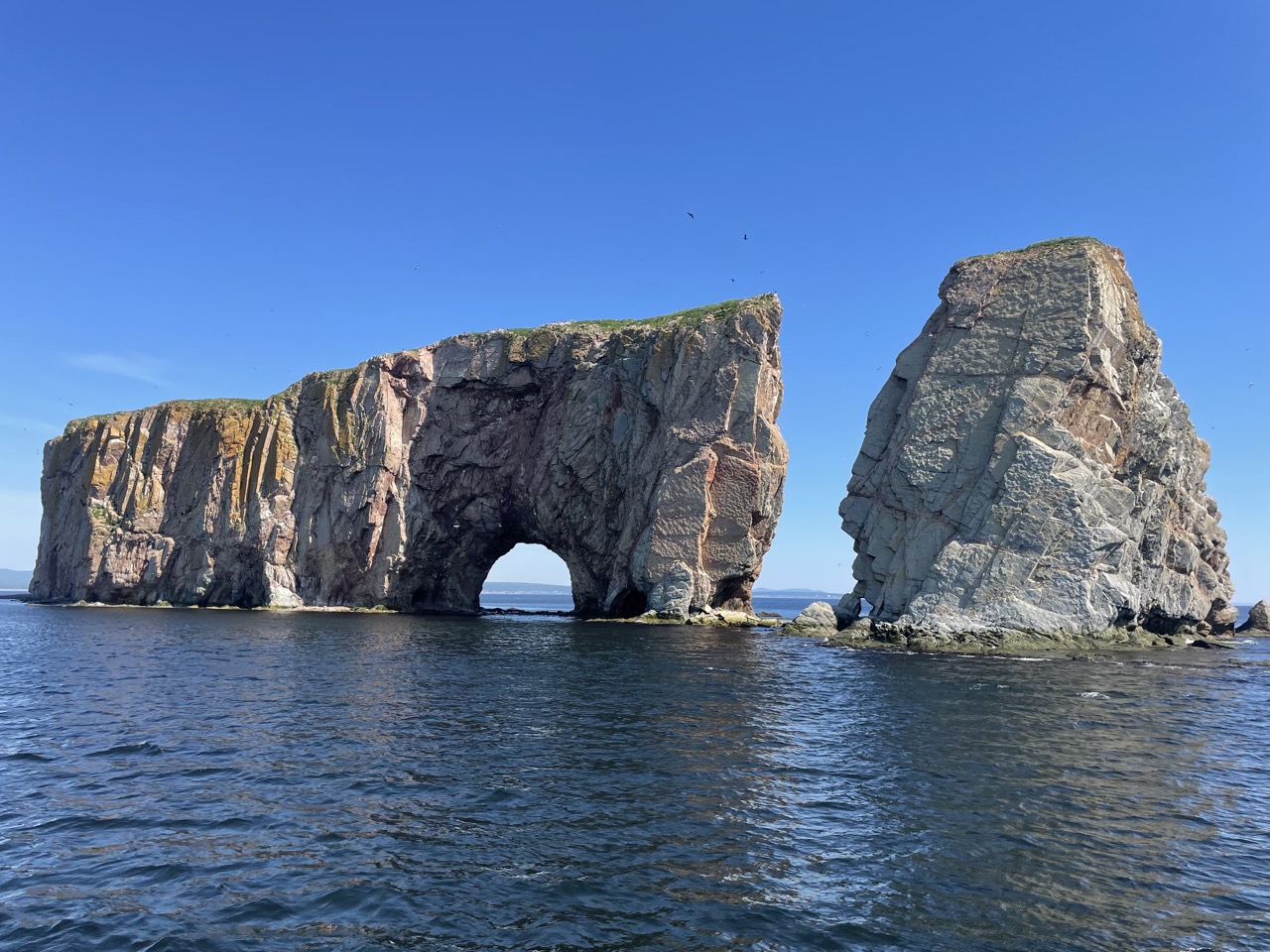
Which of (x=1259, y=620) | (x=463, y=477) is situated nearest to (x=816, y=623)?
(x=463, y=477)

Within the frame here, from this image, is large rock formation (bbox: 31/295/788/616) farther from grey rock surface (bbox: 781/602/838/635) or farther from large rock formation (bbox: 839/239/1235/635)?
large rock formation (bbox: 839/239/1235/635)

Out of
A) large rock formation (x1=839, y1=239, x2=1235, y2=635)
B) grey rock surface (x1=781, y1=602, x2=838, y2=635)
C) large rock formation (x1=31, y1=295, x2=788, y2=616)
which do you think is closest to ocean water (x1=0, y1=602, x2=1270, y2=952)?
large rock formation (x1=839, y1=239, x2=1235, y2=635)

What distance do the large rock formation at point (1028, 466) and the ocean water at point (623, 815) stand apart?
17.2 metres

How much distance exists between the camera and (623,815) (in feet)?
50.6

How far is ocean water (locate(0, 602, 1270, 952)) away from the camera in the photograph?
10781 mm

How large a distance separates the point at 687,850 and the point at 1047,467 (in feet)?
150

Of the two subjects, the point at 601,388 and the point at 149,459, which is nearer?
the point at 601,388

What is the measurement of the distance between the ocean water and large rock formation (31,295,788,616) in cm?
3788

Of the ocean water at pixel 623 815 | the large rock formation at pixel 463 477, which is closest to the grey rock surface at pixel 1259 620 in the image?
the large rock formation at pixel 463 477

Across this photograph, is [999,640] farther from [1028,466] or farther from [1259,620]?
[1259,620]

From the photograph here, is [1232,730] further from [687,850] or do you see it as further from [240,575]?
[240,575]

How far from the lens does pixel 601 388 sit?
76.6m

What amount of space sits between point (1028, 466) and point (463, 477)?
184 feet

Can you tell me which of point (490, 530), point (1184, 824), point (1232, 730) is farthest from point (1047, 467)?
point (490, 530)
